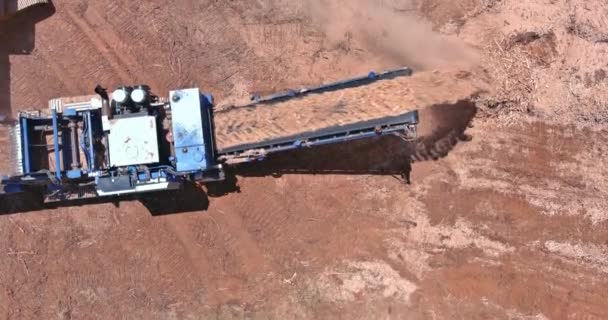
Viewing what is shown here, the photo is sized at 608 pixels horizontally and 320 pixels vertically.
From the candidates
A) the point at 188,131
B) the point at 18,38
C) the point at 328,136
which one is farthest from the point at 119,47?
the point at 328,136

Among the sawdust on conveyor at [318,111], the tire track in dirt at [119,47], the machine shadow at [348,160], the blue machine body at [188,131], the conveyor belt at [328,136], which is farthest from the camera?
the tire track in dirt at [119,47]

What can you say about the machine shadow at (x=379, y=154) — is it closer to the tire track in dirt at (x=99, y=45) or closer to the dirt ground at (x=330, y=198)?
the dirt ground at (x=330, y=198)

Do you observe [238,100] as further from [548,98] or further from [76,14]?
[548,98]

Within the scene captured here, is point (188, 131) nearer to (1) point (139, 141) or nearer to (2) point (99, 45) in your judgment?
(1) point (139, 141)

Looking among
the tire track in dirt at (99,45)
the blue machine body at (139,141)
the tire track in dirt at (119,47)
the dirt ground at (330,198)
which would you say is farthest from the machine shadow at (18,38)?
the blue machine body at (139,141)

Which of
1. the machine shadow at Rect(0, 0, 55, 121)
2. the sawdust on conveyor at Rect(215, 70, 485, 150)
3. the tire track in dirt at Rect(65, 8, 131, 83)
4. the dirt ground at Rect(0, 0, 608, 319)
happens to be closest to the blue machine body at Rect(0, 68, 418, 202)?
the sawdust on conveyor at Rect(215, 70, 485, 150)

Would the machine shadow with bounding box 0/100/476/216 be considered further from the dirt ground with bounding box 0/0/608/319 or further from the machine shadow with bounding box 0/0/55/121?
the machine shadow with bounding box 0/0/55/121
